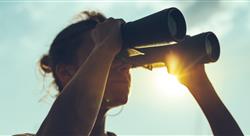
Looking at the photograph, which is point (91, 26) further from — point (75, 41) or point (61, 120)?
point (61, 120)

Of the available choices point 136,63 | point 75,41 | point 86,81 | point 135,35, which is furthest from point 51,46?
point 86,81

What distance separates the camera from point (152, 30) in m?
1.51

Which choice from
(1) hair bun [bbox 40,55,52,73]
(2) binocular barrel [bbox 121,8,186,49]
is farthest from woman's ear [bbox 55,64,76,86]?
(2) binocular barrel [bbox 121,8,186,49]

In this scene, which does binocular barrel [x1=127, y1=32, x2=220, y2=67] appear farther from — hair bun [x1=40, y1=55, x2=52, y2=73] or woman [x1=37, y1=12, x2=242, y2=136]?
hair bun [x1=40, y1=55, x2=52, y2=73]

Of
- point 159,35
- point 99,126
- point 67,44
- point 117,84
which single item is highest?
point 159,35

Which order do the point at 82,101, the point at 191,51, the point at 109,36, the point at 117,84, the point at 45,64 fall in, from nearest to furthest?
the point at 82,101, the point at 109,36, the point at 117,84, the point at 191,51, the point at 45,64

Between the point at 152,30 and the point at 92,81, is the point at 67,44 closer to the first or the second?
the point at 152,30

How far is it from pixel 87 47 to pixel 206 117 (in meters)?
0.58

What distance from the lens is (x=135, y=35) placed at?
152 cm

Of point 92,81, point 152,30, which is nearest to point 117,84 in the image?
point 152,30

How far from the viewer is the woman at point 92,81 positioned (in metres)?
1.27

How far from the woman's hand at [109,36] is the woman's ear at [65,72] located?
0.42 m

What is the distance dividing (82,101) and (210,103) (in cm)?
82

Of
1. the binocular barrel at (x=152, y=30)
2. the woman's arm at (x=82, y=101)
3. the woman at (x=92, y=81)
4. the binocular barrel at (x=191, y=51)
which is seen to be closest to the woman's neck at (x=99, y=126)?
the woman at (x=92, y=81)
